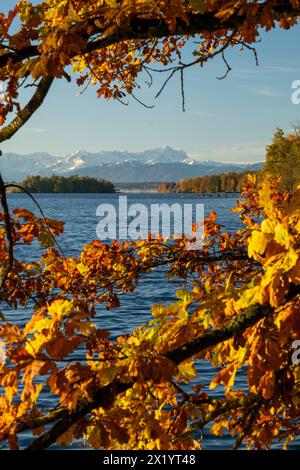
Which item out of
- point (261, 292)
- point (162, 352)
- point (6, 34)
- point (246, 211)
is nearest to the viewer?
point (261, 292)

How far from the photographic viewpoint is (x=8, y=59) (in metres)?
4.54

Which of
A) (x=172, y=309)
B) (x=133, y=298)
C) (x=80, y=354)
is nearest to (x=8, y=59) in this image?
(x=172, y=309)

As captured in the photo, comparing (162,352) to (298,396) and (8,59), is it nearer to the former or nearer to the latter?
(298,396)

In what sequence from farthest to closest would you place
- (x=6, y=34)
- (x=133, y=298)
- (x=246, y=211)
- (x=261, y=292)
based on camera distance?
A: (x=133, y=298) < (x=246, y=211) < (x=6, y=34) < (x=261, y=292)

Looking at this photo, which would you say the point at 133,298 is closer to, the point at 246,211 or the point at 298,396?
the point at 246,211

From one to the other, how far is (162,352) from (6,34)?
2538mm

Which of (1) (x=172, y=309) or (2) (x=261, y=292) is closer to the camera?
(2) (x=261, y=292)

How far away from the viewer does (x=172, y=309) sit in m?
4.48

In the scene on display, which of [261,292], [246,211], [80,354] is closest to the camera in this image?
[261,292]

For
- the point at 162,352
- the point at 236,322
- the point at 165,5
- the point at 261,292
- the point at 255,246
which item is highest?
the point at 165,5

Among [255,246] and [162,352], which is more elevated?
[255,246]

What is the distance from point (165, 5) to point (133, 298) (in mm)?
32546

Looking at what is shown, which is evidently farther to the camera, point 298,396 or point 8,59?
point 298,396
